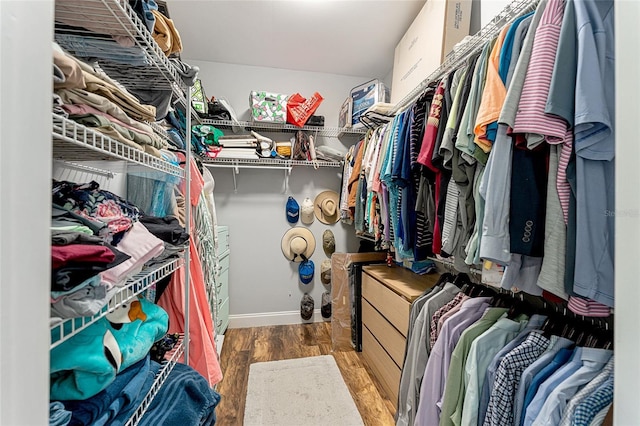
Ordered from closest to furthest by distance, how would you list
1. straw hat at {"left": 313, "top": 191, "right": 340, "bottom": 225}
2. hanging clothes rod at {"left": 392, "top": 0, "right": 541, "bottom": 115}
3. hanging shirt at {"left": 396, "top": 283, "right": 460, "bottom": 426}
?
hanging clothes rod at {"left": 392, "top": 0, "right": 541, "bottom": 115}, hanging shirt at {"left": 396, "top": 283, "right": 460, "bottom": 426}, straw hat at {"left": 313, "top": 191, "right": 340, "bottom": 225}

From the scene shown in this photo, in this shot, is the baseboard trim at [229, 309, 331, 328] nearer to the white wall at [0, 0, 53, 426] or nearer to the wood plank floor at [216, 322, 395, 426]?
the wood plank floor at [216, 322, 395, 426]

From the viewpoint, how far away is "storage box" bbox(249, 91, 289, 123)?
2.45m

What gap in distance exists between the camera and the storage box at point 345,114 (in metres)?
2.61

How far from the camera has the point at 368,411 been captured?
5.41 feet

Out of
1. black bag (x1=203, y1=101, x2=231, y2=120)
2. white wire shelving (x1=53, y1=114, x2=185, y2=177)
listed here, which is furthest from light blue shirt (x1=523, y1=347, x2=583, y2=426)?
black bag (x1=203, y1=101, x2=231, y2=120)

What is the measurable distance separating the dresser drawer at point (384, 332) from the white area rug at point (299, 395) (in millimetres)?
382

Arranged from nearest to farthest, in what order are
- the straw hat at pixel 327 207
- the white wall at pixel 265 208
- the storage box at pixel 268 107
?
the storage box at pixel 268 107 → the white wall at pixel 265 208 → the straw hat at pixel 327 207

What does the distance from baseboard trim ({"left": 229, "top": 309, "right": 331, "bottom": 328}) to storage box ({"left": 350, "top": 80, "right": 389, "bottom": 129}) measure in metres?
1.97

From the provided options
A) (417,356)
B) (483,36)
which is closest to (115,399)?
(417,356)

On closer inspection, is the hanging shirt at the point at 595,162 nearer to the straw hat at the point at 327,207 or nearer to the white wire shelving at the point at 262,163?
the white wire shelving at the point at 262,163

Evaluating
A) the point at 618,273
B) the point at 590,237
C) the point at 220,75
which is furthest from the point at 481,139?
the point at 220,75

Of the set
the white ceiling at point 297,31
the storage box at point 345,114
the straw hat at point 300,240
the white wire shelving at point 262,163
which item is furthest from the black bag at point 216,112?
the straw hat at point 300,240

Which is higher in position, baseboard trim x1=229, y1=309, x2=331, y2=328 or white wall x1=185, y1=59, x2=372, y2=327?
white wall x1=185, y1=59, x2=372, y2=327

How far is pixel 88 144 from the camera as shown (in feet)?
1.80
